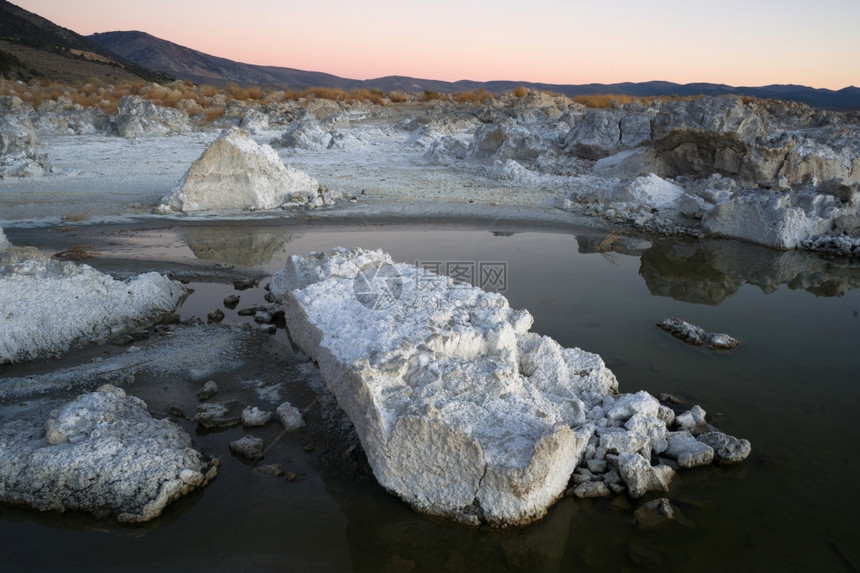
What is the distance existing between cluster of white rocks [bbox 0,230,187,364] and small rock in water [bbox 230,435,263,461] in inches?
80.3

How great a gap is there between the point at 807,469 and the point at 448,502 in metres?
2.30

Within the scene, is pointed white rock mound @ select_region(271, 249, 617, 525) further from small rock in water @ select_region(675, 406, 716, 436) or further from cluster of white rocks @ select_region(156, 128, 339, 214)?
cluster of white rocks @ select_region(156, 128, 339, 214)

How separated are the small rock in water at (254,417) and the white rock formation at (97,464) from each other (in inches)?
15.2

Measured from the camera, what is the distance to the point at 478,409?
3.21 metres

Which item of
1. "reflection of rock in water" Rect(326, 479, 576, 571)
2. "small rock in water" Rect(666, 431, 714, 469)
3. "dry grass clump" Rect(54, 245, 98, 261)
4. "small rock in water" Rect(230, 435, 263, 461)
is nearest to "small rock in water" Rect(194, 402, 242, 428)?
"small rock in water" Rect(230, 435, 263, 461)

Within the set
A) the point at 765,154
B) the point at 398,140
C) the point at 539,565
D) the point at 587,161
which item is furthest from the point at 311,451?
the point at 398,140

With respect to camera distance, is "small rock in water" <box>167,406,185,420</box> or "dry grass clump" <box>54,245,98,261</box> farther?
"dry grass clump" <box>54,245,98,261</box>

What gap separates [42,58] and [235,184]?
30.8 m

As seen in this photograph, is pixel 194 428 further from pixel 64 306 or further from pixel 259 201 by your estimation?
pixel 259 201

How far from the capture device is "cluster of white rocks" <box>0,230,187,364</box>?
4469mm

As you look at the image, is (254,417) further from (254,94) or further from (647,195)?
(254,94)

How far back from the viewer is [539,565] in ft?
9.27

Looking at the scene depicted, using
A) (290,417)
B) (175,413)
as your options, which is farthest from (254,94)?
(290,417)

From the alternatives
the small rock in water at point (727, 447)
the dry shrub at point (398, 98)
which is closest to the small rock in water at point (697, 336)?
the small rock in water at point (727, 447)
